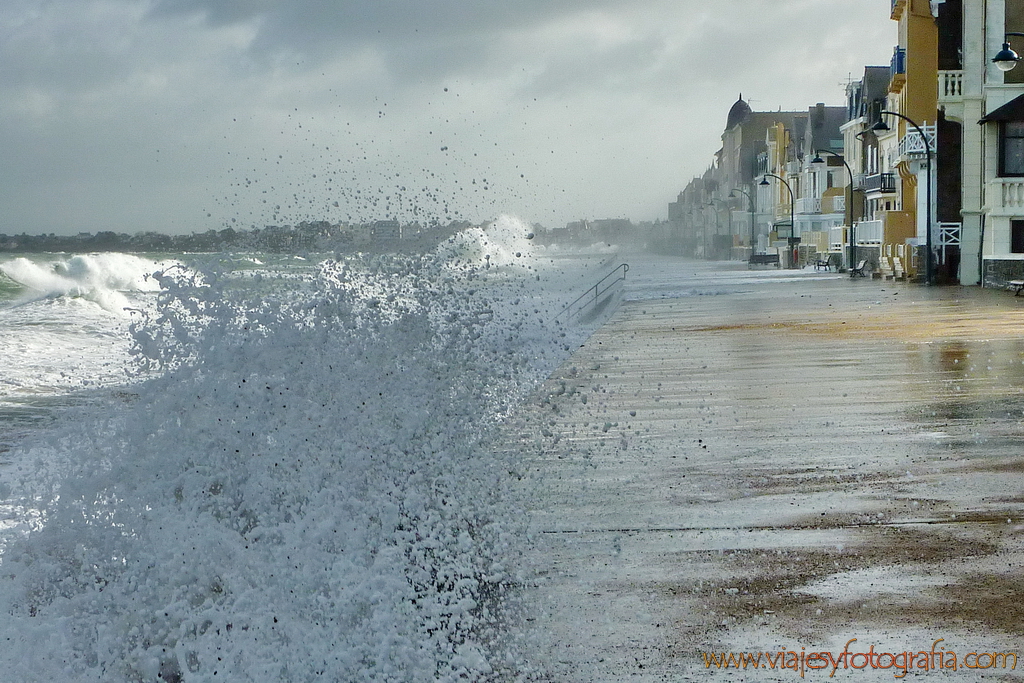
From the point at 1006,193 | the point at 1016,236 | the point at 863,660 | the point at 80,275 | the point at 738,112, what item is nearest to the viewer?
the point at 863,660

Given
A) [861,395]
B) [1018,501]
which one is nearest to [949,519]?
[1018,501]

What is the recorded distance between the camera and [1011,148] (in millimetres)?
36688

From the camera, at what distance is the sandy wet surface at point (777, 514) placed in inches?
181

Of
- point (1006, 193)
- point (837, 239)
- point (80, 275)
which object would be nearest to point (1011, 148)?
point (1006, 193)

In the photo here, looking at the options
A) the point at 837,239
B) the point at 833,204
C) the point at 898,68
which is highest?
the point at 898,68

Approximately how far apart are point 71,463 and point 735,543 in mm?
4323

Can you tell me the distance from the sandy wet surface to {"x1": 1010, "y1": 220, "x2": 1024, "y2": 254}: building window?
22480 millimetres

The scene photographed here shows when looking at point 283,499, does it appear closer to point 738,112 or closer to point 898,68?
point 898,68

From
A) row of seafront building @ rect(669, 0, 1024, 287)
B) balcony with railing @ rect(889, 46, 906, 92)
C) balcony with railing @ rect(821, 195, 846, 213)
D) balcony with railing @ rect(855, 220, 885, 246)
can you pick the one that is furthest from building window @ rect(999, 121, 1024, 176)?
balcony with railing @ rect(821, 195, 846, 213)

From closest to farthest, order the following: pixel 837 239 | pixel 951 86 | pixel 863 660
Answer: pixel 863 660, pixel 951 86, pixel 837 239

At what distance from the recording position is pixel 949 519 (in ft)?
20.9

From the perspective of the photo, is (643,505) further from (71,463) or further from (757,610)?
(71,463)

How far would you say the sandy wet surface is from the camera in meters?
4.60

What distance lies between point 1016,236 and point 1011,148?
3.02 m
